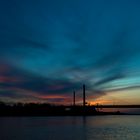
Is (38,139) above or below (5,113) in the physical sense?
below

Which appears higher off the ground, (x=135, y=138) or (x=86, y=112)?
(x=86, y=112)

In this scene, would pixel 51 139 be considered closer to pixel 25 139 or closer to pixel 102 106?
pixel 25 139

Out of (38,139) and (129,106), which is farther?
(129,106)

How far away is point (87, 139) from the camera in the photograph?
137 feet

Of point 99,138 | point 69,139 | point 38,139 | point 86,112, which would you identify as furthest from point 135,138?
point 86,112

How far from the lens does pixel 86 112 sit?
6845 inches

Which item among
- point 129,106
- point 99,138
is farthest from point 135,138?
point 129,106

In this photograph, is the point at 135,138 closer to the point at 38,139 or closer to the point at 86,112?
the point at 38,139

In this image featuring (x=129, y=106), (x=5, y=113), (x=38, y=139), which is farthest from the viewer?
(x=5, y=113)

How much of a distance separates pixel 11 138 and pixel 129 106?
104 metres

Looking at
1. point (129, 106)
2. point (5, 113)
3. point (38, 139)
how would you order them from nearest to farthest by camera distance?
point (38, 139)
point (129, 106)
point (5, 113)

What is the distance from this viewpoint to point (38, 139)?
41594 millimetres

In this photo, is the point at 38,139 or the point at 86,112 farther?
the point at 86,112

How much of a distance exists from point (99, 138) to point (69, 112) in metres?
138
